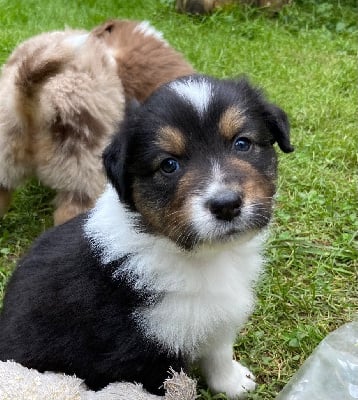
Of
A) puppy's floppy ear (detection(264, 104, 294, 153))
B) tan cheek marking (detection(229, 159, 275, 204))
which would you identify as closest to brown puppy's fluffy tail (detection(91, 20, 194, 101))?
puppy's floppy ear (detection(264, 104, 294, 153))

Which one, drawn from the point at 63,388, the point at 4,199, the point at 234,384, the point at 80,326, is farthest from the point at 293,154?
the point at 63,388

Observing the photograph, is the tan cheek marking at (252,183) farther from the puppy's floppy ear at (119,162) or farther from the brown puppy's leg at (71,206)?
the brown puppy's leg at (71,206)

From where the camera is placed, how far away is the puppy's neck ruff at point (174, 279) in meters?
3.03

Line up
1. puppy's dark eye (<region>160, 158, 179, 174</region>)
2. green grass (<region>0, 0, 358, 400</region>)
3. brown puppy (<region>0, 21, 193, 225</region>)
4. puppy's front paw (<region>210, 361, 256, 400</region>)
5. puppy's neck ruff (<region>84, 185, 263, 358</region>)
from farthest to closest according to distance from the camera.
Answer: brown puppy (<region>0, 21, 193, 225</region>) < green grass (<region>0, 0, 358, 400</region>) < puppy's front paw (<region>210, 361, 256, 400</region>) < puppy's neck ruff (<region>84, 185, 263, 358</region>) < puppy's dark eye (<region>160, 158, 179, 174</region>)

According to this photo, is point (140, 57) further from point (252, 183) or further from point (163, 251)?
point (252, 183)

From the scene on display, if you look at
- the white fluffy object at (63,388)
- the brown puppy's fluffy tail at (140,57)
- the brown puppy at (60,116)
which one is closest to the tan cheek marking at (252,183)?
the white fluffy object at (63,388)

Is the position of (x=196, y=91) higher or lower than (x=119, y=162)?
higher

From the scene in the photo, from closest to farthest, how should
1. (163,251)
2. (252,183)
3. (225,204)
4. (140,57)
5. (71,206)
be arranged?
(225,204)
(252,183)
(163,251)
(71,206)
(140,57)

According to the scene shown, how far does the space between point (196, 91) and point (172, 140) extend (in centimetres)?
24

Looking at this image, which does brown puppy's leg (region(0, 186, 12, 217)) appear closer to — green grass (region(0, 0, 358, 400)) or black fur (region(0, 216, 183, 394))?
green grass (region(0, 0, 358, 400))

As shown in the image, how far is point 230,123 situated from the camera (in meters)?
2.87

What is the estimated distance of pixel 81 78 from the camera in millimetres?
4766

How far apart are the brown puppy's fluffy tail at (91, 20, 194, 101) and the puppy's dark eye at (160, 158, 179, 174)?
2387 mm

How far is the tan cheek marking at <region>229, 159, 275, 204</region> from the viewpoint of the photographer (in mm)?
2773
